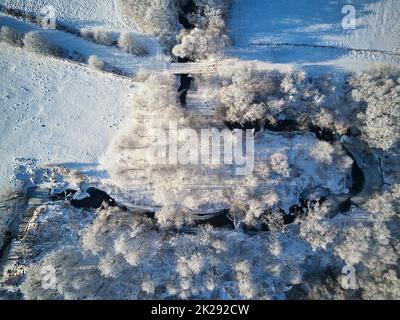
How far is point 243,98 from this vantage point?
64.5 feet

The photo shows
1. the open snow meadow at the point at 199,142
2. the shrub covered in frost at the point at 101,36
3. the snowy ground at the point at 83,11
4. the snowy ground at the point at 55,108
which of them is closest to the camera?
the open snow meadow at the point at 199,142

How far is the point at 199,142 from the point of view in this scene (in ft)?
66.6

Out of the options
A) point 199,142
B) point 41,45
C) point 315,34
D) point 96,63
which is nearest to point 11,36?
point 41,45

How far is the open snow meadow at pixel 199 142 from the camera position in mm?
19953

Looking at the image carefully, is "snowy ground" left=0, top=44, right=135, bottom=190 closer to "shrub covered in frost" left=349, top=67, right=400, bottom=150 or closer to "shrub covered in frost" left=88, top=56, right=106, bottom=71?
"shrub covered in frost" left=88, top=56, right=106, bottom=71

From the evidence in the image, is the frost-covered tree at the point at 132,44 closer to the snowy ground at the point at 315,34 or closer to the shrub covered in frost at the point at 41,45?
the shrub covered in frost at the point at 41,45

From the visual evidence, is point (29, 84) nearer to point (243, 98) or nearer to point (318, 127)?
point (243, 98)

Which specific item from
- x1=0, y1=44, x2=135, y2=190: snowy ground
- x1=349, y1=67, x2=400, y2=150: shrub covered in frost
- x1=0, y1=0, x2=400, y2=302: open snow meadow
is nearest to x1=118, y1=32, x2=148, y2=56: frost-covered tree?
x1=0, y1=0, x2=400, y2=302: open snow meadow

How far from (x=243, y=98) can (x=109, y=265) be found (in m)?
10.6

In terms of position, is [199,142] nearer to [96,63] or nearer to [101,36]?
[96,63]

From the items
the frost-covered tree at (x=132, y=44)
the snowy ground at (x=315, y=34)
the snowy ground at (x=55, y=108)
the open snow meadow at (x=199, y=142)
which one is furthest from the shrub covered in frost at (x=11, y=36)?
the snowy ground at (x=315, y=34)

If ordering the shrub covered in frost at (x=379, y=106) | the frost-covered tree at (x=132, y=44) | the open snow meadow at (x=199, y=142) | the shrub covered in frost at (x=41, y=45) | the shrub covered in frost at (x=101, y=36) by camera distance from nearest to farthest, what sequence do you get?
the shrub covered in frost at (x=379, y=106) → the open snow meadow at (x=199, y=142) → the shrub covered in frost at (x=41, y=45) → the frost-covered tree at (x=132, y=44) → the shrub covered in frost at (x=101, y=36)

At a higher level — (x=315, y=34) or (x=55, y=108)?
(x=315, y=34)

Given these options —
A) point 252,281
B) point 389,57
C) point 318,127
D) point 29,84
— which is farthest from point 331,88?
point 29,84
